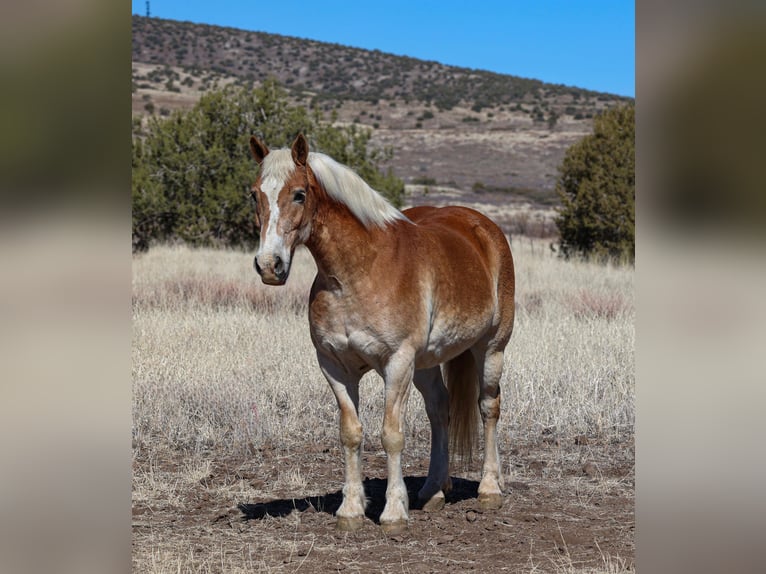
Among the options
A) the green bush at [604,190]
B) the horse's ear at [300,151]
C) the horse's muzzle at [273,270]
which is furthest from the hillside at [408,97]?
the horse's muzzle at [273,270]

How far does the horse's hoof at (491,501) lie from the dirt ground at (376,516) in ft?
0.14

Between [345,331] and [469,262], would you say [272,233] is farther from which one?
[469,262]

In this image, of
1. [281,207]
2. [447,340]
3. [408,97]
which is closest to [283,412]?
[447,340]

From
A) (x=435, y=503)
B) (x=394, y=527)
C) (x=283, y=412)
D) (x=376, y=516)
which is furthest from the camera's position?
(x=283, y=412)

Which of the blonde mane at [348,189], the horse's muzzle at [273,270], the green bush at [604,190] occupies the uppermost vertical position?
the green bush at [604,190]

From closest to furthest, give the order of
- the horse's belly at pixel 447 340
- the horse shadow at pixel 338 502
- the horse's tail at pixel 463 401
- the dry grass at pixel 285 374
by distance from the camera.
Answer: the horse's belly at pixel 447 340 → the horse shadow at pixel 338 502 → the horse's tail at pixel 463 401 → the dry grass at pixel 285 374

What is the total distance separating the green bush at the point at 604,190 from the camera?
59.4 ft

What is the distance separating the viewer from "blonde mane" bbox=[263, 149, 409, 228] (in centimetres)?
477

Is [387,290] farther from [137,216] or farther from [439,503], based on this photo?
[137,216]

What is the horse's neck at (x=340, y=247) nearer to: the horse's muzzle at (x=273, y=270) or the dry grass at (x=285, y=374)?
the horse's muzzle at (x=273, y=270)

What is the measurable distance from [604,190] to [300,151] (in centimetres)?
1472

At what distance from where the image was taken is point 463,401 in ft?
19.5
